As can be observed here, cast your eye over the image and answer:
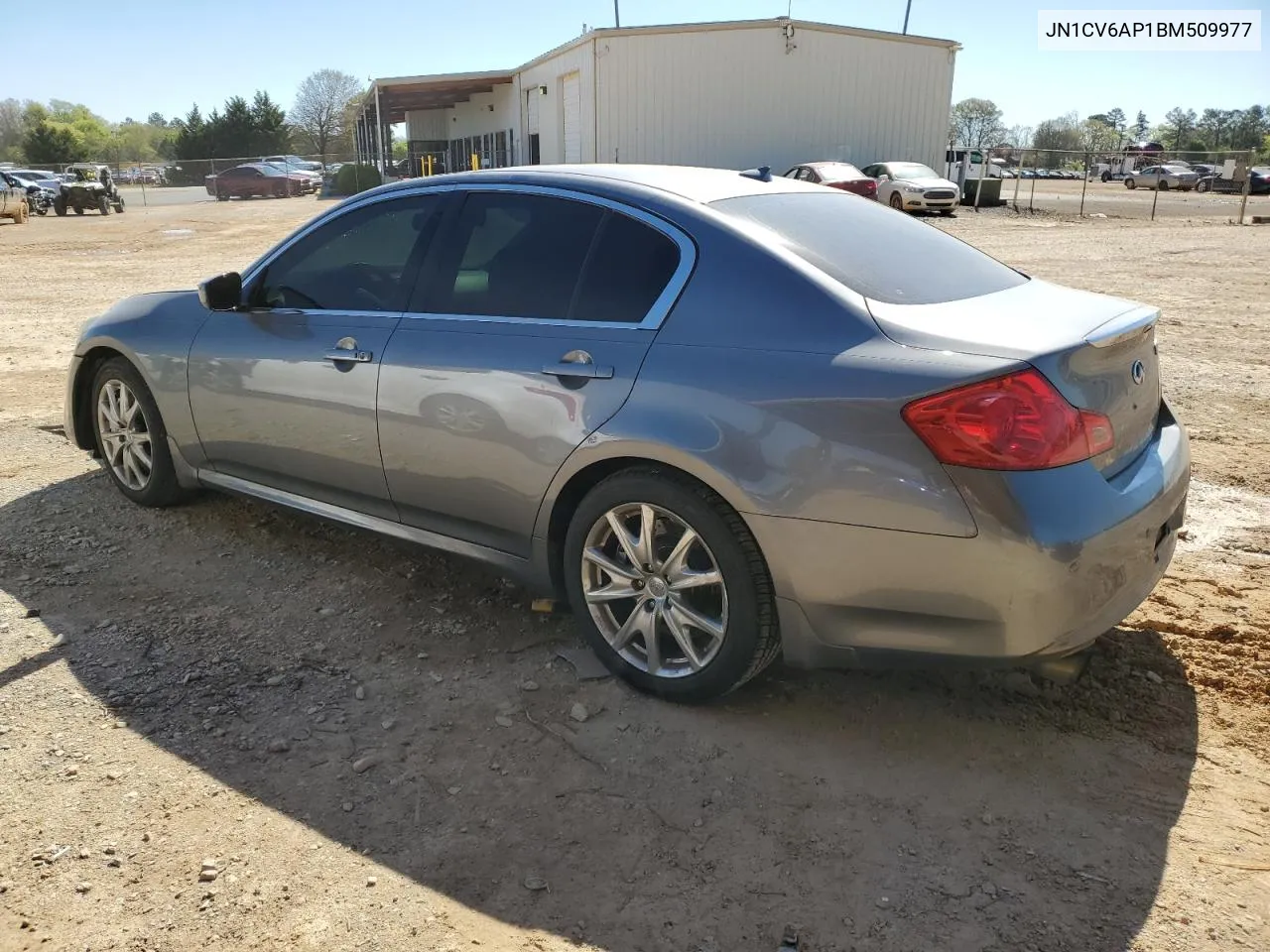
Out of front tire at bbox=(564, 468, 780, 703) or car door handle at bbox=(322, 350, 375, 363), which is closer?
front tire at bbox=(564, 468, 780, 703)

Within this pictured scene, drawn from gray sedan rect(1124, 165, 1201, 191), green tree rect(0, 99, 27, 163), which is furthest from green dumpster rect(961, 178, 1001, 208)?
green tree rect(0, 99, 27, 163)

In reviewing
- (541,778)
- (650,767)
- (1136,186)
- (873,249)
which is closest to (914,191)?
(873,249)

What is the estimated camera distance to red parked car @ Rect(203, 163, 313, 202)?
43.0m

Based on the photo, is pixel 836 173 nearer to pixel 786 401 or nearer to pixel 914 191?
pixel 914 191

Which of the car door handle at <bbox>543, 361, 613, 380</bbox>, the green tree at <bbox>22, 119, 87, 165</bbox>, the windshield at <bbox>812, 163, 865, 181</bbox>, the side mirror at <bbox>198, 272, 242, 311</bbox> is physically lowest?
the car door handle at <bbox>543, 361, 613, 380</bbox>

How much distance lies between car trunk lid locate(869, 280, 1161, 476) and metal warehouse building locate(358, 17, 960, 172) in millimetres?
28949

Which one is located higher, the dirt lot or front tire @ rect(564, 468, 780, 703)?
front tire @ rect(564, 468, 780, 703)

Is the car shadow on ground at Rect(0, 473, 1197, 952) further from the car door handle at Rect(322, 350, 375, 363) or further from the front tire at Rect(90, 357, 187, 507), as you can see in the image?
the car door handle at Rect(322, 350, 375, 363)

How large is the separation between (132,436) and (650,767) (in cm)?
331

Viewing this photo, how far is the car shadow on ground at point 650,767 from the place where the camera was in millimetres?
2465

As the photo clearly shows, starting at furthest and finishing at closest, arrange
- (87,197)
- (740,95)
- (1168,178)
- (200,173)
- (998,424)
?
1. (1168,178)
2. (200,173)
3. (87,197)
4. (740,95)
5. (998,424)

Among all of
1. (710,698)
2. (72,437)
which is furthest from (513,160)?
(710,698)

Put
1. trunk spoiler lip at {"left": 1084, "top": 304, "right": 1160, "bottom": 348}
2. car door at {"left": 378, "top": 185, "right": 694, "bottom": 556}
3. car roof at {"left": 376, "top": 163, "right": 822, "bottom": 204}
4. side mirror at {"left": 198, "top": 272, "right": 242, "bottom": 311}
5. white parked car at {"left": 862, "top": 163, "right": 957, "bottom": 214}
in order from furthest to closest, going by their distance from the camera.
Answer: white parked car at {"left": 862, "top": 163, "right": 957, "bottom": 214} → side mirror at {"left": 198, "top": 272, "right": 242, "bottom": 311} → car roof at {"left": 376, "top": 163, "right": 822, "bottom": 204} → car door at {"left": 378, "top": 185, "right": 694, "bottom": 556} → trunk spoiler lip at {"left": 1084, "top": 304, "right": 1160, "bottom": 348}

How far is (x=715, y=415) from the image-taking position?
2.95 m
